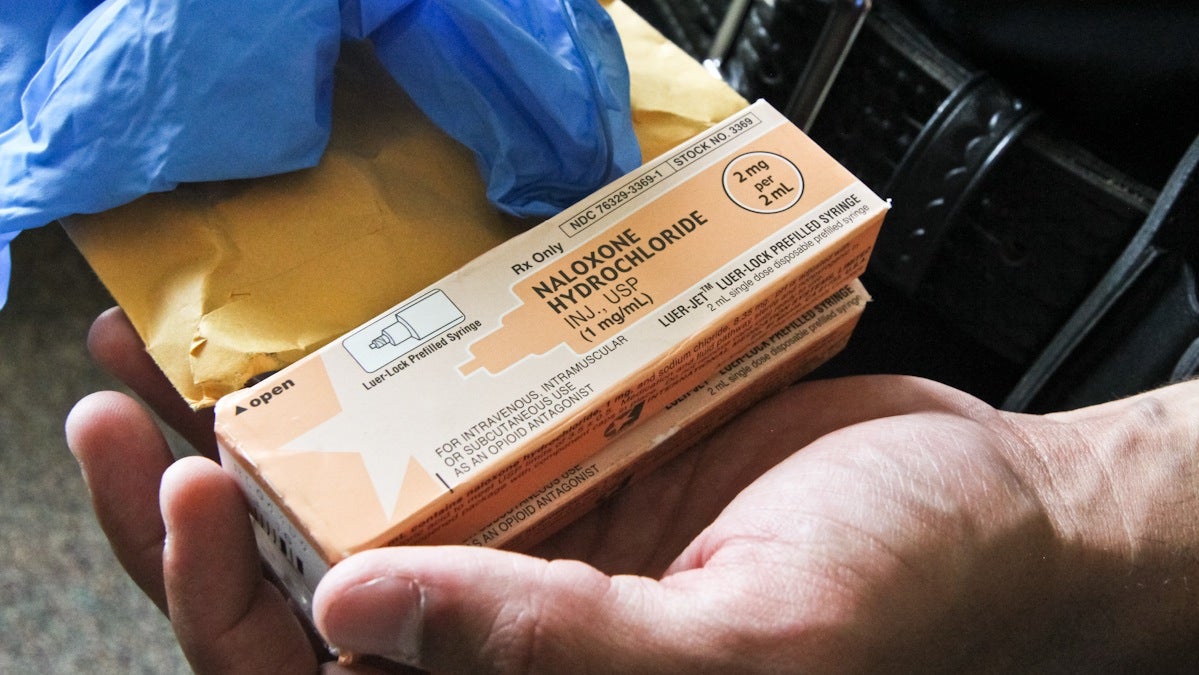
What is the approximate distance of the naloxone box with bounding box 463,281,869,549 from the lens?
0.49 metres

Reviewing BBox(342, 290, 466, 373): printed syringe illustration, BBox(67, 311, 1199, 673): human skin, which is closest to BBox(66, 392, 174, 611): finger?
BBox(67, 311, 1199, 673): human skin

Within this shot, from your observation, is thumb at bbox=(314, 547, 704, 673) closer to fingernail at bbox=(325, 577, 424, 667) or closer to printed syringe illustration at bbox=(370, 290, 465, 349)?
fingernail at bbox=(325, 577, 424, 667)

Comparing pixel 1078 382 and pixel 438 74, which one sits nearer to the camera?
pixel 438 74

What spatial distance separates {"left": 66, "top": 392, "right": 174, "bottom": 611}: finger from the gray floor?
18.2 inches

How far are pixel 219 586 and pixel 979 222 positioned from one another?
53 cm

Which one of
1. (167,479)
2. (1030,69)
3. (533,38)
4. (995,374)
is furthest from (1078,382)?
(167,479)

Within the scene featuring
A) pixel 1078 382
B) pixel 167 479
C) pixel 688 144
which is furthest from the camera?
pixel 1078 382

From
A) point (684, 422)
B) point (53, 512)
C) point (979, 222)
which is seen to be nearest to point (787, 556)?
point (684, 422)

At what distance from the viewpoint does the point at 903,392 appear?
0.59 metres

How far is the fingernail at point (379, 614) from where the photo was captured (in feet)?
1.28

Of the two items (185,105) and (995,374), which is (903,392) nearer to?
(995,374)

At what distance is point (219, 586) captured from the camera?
1.54 ft

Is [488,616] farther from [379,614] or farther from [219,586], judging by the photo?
[219,586]

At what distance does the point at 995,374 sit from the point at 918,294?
9 centimetres
